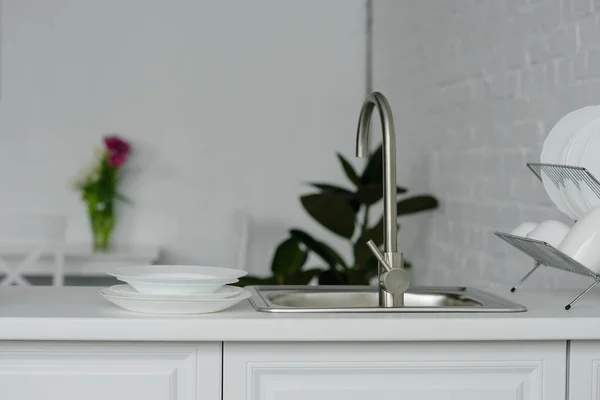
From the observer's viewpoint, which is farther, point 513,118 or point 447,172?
point 447,172

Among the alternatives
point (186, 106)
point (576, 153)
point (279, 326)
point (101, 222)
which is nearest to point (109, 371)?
point (279, 326)

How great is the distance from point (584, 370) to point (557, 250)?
186 mm

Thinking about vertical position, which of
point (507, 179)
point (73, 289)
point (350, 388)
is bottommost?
point (350, 388)

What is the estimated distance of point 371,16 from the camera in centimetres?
414

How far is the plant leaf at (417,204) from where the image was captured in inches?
116

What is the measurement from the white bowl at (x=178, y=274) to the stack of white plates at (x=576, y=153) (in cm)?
61

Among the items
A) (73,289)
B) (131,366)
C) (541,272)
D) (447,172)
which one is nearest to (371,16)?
(447,172)

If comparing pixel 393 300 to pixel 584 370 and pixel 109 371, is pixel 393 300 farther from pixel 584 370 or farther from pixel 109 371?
pixel 109 371

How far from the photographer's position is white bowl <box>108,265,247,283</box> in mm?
1290

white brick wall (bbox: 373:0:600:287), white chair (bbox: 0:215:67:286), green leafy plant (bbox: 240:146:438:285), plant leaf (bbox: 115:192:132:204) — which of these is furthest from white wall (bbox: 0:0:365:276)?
green leafy plant (bbox: 240:146:438:285)

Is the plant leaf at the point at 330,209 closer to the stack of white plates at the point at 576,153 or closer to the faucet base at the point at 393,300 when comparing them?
the stack of white plates at the point at 576,153

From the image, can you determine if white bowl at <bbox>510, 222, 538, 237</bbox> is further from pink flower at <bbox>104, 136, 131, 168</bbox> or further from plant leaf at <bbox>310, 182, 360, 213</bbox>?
pink flower at <bbox>104, 136, 131, 168</bbox>

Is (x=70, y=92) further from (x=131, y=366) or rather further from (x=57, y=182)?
(x=131, y=366)

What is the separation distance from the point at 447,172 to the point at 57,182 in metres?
1.99
